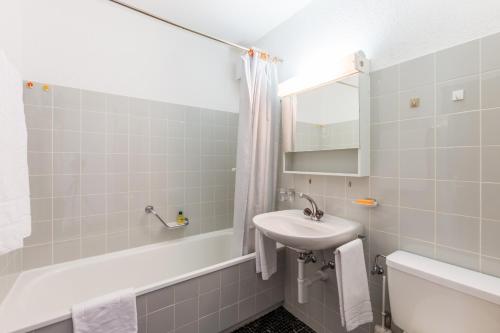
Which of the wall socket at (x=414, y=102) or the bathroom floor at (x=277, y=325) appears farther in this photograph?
the bathroom floor at (x=277, y=325)

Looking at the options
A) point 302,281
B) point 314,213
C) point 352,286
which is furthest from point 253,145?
point 352,286

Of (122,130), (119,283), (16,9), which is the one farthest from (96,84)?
(119,283)

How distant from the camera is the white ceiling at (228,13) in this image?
1.75 meters

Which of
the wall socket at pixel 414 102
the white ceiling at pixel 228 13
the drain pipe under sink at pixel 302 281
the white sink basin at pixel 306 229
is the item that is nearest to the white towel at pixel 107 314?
the white sink basin at pixel 306 229

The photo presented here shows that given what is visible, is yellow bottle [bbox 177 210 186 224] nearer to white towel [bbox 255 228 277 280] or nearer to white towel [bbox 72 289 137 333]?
white towel [bbox 255 228 277 280]

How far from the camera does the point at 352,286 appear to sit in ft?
3.71

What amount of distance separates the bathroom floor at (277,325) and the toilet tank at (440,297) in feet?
2.62

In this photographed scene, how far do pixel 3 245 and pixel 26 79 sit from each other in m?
1.26

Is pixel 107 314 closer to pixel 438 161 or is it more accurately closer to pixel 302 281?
pixel 302 281

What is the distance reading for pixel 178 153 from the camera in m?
2.10

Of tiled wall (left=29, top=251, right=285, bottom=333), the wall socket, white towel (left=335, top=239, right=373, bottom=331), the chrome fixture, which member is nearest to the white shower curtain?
the chrome fixture

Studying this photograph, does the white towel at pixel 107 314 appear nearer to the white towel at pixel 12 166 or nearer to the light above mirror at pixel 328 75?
the white towel at pixel 12 166

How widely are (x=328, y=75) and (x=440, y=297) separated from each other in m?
1.27

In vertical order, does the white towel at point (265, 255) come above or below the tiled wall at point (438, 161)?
below
